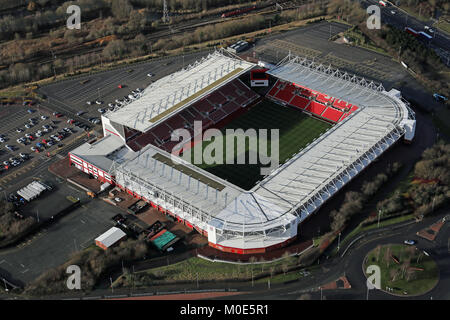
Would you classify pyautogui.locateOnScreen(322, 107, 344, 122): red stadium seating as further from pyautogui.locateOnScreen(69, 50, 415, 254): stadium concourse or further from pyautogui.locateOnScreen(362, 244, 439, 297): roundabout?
pyautogui.locateOnScreen(362, 244, 439, 297): roundabout

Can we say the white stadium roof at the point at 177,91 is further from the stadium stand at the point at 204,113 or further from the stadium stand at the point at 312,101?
the stadium stand at the point at 312,101

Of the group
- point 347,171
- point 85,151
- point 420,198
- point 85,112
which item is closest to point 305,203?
point 347,171

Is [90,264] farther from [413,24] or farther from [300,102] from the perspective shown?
[413,24]

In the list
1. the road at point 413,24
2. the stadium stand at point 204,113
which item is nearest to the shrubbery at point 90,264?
the stadium stand at point 204,113

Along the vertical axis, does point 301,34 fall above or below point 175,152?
above

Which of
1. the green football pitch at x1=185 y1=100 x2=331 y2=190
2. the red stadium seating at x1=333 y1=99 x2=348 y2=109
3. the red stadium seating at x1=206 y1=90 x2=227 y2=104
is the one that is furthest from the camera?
the red stadium seating at x1=206 y1=90 x2=227 y2=104

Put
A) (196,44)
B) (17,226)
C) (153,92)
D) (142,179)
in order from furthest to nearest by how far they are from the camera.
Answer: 1. (196,44)
2. (153,92)
3. (142,179)
4. (17,226)

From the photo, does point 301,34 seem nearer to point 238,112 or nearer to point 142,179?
point 238,112

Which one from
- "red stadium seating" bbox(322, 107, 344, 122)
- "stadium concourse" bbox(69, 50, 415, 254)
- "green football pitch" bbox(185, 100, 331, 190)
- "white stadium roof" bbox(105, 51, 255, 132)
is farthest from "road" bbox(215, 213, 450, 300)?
"white stadium roof" bbox(105, 51, 255, 132)

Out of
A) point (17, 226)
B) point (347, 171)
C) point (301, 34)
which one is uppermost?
point (301, 34)
